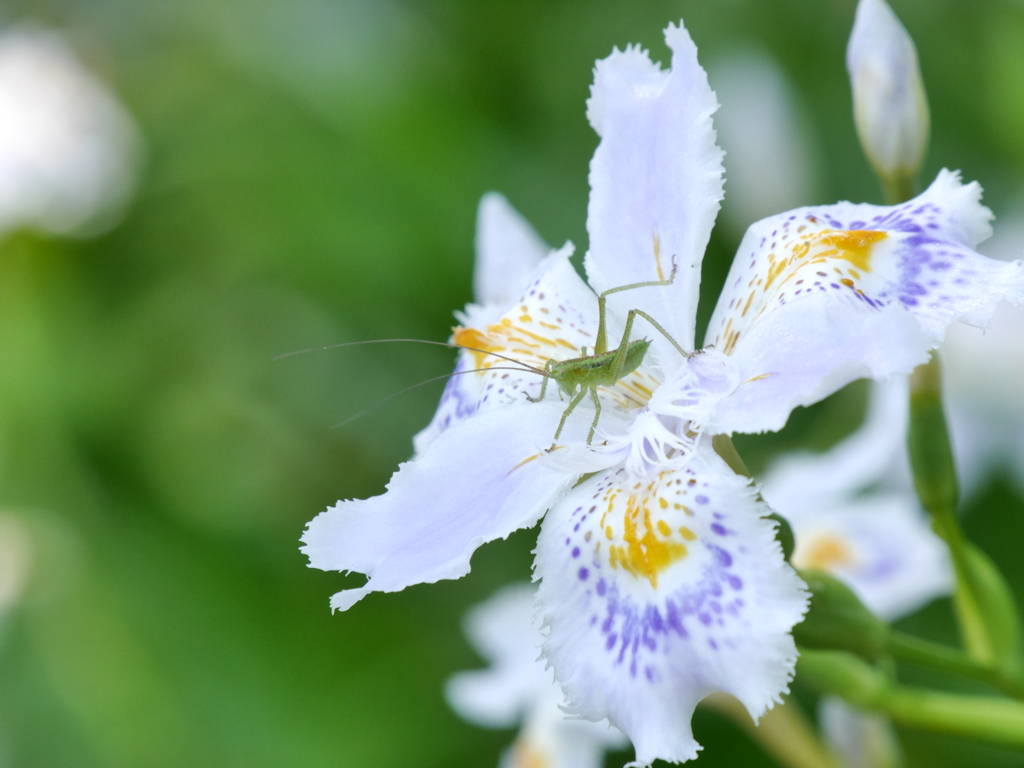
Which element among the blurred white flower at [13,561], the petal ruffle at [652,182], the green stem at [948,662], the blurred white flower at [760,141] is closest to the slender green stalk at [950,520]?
the green stem at [948,662]

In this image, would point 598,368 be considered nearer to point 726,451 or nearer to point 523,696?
point 726,451

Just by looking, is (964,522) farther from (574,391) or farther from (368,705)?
(574,391)

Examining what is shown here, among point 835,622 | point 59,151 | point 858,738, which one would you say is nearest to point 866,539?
point 858,738

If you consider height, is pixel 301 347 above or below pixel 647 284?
below

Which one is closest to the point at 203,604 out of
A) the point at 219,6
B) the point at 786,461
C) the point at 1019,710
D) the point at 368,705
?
the point at 368,705

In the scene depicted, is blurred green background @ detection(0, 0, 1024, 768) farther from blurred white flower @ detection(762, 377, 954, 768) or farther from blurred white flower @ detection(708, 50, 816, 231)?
blurred white flower @ detection(762, 377, 954, 768)

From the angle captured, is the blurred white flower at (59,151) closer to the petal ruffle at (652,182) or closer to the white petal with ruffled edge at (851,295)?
the petal ruffle at (652,182)

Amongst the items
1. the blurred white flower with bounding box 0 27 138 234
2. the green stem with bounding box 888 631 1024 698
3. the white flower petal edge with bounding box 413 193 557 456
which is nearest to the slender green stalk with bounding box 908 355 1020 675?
the green stem with bounding box 888 631 1024 698
